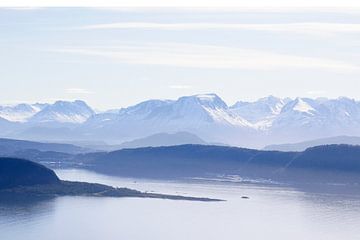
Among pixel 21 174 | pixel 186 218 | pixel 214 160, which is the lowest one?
pixel 186 218

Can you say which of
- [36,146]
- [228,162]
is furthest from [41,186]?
[36,146]

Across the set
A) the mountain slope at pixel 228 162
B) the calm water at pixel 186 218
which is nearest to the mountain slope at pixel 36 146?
the mountain slope at pixel 228 162

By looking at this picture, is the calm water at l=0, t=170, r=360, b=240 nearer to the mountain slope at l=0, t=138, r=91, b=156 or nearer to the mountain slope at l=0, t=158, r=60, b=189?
the mountain slope at l=0, t=158, r=60, b=189

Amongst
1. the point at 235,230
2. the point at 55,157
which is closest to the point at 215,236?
the point at 235,230

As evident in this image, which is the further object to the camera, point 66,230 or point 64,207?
point 64,207

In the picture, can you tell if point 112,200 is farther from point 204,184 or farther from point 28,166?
point 204,184

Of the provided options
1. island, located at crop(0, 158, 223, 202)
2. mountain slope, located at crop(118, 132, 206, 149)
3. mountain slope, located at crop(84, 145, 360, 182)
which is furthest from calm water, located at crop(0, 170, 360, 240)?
mountain slope, located at crop(118, 132, 206, 149)

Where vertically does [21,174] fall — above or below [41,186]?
above

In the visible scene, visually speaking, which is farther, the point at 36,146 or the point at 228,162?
the point at 36,146

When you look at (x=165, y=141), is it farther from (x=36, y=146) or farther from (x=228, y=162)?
(x=228, y=162)
